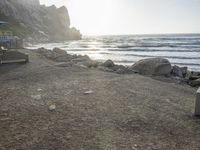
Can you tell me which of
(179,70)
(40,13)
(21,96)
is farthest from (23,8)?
(21,96)

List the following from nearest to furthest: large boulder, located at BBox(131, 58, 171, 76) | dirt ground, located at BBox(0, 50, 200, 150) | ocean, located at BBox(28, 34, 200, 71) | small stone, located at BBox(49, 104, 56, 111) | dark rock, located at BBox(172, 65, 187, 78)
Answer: dirt ground, located at BBox(0, 50, 200, 150) < small stone, located at BBox(49, 104, 56, 111) < large boulder, located at BBox(131, 58, 171, 76) < dark rock, located at BBox(172, 65, 187, 78) < ocean, located at BBox(28, 34, 200, 71)

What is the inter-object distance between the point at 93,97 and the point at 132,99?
1.91 m

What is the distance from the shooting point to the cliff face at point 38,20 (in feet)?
401

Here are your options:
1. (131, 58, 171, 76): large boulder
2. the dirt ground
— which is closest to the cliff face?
(131, 58, 171, 76): large boulder

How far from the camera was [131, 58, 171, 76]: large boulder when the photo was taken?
74.4 feet

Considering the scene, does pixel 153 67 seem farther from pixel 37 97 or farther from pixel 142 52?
pixel 142 52

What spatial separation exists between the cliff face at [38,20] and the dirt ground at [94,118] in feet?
349

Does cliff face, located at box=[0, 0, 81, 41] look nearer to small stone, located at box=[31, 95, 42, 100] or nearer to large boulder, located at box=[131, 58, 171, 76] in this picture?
large boulder, located at box=[131, 58, 171, 76]

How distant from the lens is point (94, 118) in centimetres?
913

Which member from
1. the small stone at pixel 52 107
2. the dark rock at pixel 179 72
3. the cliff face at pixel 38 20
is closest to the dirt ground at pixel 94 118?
the small stone at pixel 52 107

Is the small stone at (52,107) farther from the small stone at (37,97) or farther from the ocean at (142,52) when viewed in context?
the ocean at (142,52)

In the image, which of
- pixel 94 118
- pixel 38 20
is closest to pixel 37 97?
pixel 94 118

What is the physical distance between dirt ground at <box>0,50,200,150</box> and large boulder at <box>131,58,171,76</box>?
7.96 m

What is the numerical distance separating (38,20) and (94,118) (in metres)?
161
